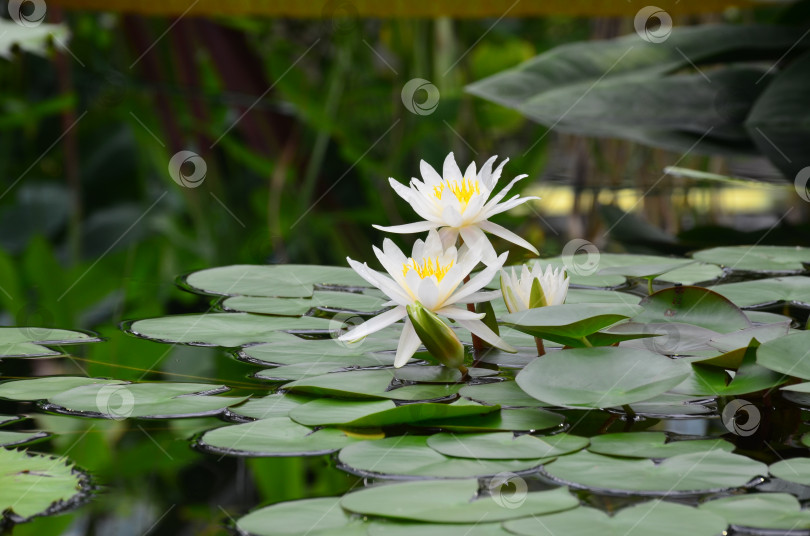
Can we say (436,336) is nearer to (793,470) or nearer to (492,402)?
(492,402)

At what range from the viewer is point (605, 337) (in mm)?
634

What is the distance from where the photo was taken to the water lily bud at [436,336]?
1.97 feet

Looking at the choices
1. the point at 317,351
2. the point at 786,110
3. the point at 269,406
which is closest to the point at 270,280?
the point at 317,351

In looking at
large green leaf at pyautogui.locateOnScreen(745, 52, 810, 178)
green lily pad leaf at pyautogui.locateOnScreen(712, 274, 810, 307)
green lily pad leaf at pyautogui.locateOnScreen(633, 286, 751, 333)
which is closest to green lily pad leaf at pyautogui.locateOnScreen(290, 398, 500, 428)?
green lily pad leaf at pyautogui.locateOnScreen(633, 286, 751, 333)

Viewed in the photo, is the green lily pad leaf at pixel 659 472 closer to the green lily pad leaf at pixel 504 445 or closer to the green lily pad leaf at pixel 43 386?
the green lily pad leaf at pixel 504 445

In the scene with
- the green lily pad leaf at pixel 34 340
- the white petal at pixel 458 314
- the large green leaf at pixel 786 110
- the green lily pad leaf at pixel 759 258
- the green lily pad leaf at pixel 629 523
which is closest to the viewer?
the green lily pad leaf at pixel 629 523

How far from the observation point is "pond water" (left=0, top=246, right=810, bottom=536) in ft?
1.47

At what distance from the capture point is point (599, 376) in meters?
0.57

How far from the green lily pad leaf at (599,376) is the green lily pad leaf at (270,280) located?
38 centimetres

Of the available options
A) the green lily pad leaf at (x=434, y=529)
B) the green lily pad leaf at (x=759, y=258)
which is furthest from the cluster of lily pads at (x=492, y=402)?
the green lily pad leaf at (x=759, y=258)

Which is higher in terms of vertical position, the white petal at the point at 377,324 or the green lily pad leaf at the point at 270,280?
the green lily pad leaf at the point at 270,280

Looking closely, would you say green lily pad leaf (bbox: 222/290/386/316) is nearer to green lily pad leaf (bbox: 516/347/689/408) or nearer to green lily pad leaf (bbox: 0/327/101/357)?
green lily pad leaf (bbox: 0/327/101/357)

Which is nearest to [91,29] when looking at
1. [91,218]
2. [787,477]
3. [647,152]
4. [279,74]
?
[91,218]

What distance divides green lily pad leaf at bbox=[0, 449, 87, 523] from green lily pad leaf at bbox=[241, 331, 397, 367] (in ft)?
0.68
